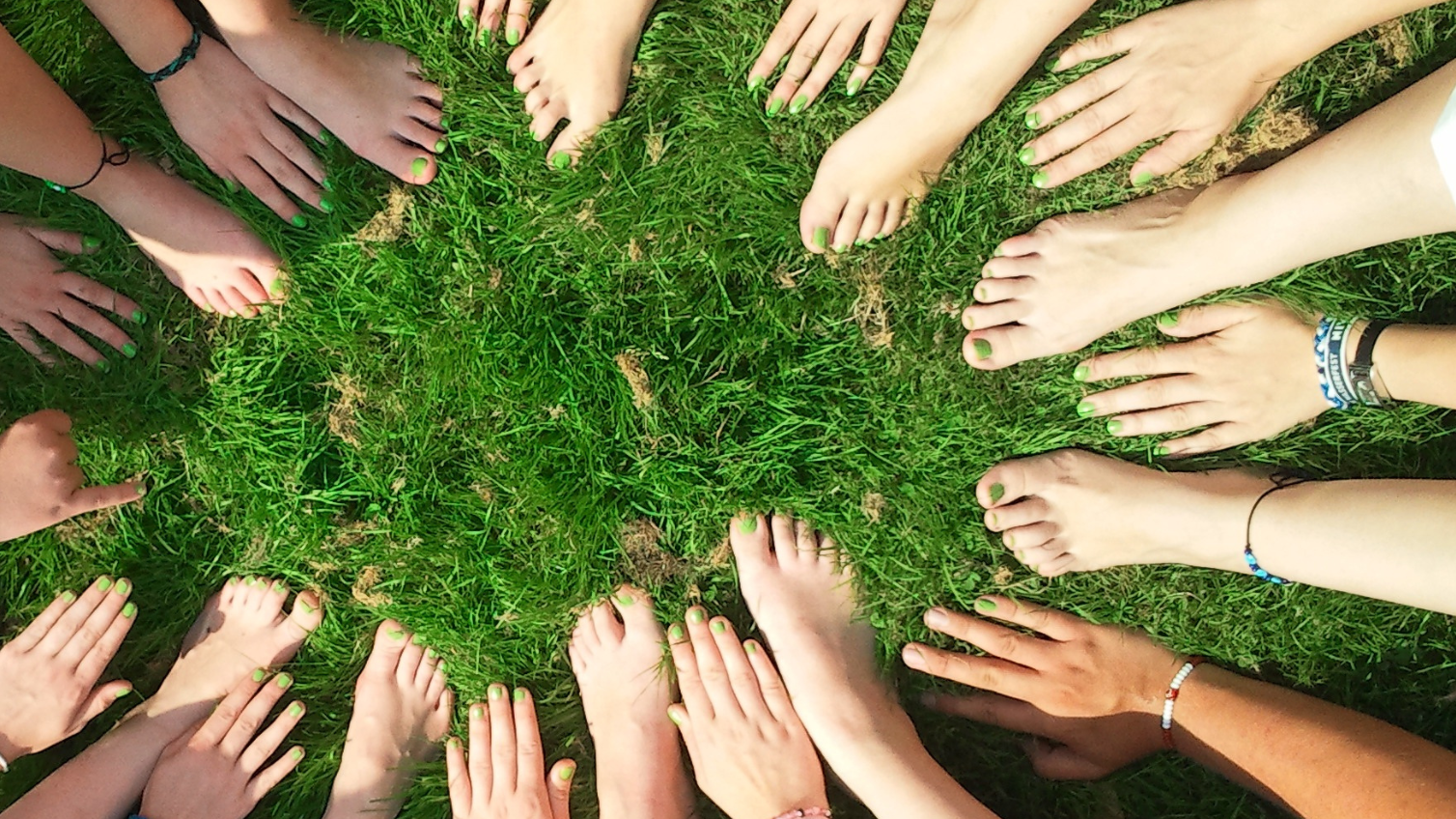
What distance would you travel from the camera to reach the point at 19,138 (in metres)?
1.65

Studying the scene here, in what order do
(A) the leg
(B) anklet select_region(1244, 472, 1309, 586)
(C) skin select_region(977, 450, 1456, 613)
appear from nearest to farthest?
(A) the leg → (C) skin select_region(977, 450, 1456, 613) → (B) anklet select_region(1244, 472, 1309, 586)

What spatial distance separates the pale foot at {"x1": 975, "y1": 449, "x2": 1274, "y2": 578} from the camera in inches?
72.5

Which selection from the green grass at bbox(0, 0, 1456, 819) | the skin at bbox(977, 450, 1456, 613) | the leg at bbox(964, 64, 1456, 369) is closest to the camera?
the leg at bbox(964, 64, 1456, 369)

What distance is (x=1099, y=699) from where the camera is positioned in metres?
1.94

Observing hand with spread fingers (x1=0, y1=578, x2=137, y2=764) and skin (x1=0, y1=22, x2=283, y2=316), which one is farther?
hand with spread fingers (x1=0, y1=578, x2=137, y2=764)

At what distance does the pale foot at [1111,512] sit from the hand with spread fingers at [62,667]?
1953mm

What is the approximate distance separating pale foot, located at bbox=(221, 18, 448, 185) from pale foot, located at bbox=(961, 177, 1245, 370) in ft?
4.00

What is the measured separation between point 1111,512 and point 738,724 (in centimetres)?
93

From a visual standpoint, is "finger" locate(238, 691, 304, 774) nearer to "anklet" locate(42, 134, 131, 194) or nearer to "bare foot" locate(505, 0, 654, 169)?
"anklet" locate(42, 134, 131, 194)

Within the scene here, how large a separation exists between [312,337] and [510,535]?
607 millimetres

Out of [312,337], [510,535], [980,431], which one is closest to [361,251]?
[312,337]

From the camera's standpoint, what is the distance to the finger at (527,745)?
1993 millimetres

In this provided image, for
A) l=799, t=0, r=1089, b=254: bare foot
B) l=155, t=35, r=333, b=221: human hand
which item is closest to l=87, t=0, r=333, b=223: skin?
l=155, t=35, r=333, b=221: human hand

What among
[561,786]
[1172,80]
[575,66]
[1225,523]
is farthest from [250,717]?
[1172,80]
